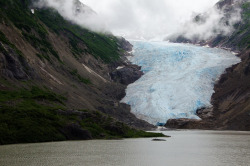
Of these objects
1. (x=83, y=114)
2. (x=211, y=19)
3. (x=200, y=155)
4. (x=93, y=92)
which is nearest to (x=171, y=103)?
(x=93, y=92)

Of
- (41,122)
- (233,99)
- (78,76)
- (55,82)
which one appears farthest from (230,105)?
(41,122)

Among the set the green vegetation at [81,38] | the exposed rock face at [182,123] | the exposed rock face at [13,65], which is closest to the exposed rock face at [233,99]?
the exposed rock face at [182,123]

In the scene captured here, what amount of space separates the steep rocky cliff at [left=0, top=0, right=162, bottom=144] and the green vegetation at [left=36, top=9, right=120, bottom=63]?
1.23ft

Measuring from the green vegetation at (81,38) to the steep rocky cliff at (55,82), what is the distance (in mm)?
376

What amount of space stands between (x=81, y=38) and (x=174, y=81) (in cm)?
3788

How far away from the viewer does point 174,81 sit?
95.9m

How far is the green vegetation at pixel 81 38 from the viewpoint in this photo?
4181 inches

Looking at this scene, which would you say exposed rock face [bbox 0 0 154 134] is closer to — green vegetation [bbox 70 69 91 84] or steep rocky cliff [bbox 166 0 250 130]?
green vegetation [bbox 70 69 91 84]

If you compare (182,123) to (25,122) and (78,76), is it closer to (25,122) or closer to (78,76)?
(78,76)

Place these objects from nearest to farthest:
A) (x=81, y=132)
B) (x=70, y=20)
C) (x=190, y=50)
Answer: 1. (x=81, y=132)
2. (x=190, y=50)
3. (x=70, y=20)

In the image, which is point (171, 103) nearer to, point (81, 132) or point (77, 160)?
point (81, 132)

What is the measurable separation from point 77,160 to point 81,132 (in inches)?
746

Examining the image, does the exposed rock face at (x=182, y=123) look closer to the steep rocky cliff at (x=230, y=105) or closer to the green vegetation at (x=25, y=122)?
the steep rocky cliff at (x=230, y=105)

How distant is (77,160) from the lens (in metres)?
24.6
